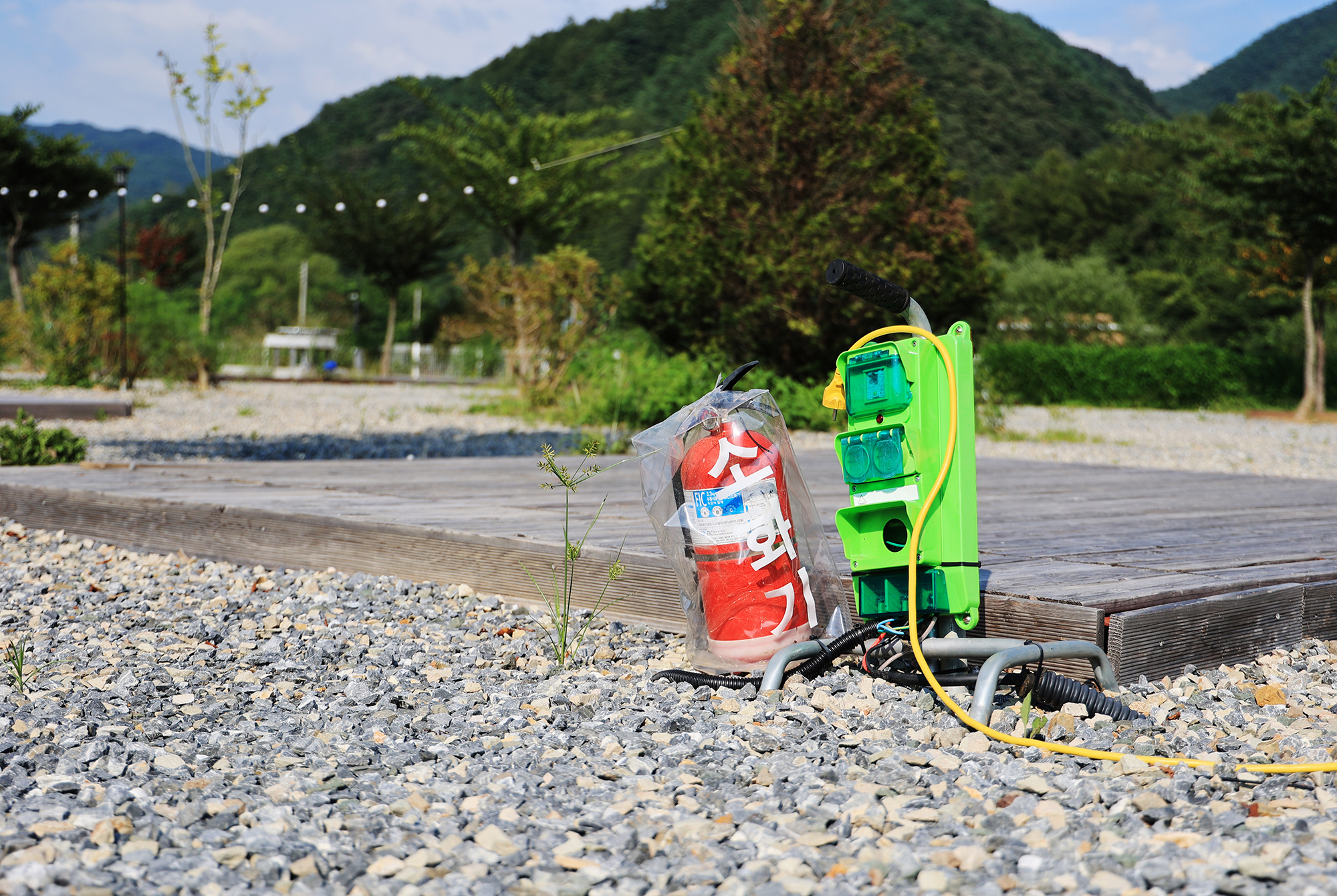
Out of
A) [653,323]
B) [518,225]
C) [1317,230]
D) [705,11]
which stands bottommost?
[653,323]

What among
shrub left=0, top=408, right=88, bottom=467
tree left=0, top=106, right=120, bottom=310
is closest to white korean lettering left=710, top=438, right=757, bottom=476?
shrub left=0, top=408, right=88, bottom=467

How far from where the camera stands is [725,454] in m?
2.00

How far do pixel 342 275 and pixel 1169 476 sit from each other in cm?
4702

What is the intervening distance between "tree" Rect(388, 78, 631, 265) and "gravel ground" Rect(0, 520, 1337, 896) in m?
24.1

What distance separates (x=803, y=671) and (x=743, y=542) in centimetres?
29

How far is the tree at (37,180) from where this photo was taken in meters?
23.7

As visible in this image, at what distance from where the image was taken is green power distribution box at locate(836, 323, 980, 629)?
178 cm

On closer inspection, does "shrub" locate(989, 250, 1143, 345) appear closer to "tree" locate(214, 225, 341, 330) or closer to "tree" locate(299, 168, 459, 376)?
"tree" locate(299, 168, 459, 376)

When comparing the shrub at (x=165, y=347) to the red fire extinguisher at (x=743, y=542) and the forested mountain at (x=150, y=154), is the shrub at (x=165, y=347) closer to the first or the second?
the red fire extinguisher at (x=743, y=542)

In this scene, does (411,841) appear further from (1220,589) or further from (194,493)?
(194,493)

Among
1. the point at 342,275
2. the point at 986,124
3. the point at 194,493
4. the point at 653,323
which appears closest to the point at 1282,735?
the point at 194,493

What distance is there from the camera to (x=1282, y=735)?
175cm

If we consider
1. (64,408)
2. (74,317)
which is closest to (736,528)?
(64,408)

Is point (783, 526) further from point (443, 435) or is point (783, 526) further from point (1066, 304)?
point (1066, 304)
